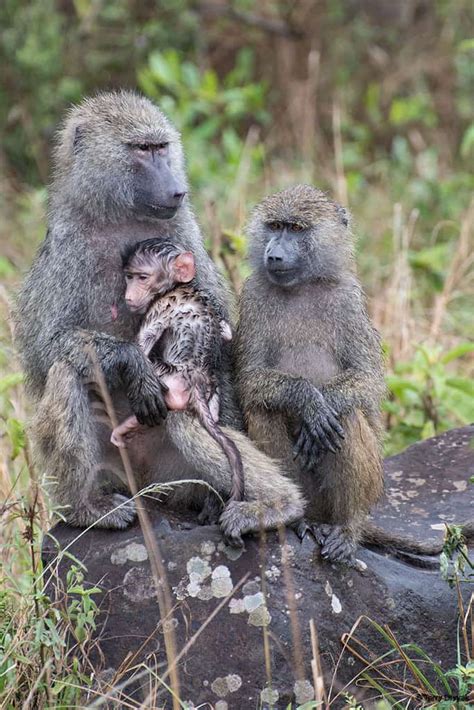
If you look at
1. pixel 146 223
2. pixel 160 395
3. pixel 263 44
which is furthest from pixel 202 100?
pixel 160 395

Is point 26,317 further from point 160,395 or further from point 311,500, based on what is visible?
point 311,500

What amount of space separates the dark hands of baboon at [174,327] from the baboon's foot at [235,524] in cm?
36

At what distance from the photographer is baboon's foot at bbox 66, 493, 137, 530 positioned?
3.45 metres

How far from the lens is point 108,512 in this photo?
11.3ft

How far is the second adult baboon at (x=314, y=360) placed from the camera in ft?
11.7

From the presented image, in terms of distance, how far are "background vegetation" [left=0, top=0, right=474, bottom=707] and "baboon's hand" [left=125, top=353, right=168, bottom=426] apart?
2.29m

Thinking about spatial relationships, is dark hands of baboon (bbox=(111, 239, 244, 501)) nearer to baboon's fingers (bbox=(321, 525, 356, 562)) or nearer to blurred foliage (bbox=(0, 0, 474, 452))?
baboon's fingers (bbox=(321, 525, 356, 562))

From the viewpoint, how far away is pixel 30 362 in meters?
3.82

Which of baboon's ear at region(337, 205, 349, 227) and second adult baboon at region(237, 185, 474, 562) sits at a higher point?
baboon's ear at region(337, 205, 349, 227)

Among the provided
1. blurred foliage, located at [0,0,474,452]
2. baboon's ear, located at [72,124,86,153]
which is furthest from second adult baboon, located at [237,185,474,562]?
blurred foliage, located at [0,0,474,452]

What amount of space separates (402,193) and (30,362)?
4.76m

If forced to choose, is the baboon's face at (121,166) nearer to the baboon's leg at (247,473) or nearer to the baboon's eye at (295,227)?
the baboon's eye at (295,227)

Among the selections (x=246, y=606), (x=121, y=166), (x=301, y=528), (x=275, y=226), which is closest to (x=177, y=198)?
(x=121, y=166)

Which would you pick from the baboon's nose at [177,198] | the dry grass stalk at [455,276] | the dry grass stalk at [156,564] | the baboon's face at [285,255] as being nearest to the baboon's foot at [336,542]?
the dry grass stalk at [156,564]
